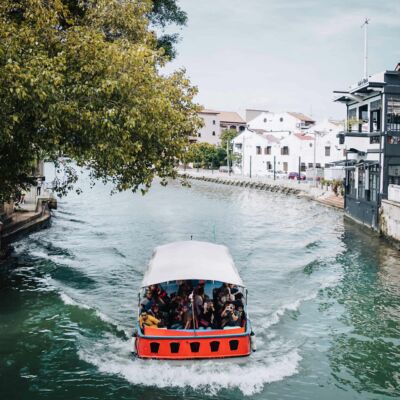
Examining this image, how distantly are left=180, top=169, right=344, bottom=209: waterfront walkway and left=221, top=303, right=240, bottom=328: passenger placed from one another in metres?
32.3

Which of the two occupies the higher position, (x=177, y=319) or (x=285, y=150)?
(x=285, y=150)

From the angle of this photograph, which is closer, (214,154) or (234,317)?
(234,317)

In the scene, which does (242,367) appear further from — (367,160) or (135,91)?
(367,160)

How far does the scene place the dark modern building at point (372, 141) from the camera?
122 ft

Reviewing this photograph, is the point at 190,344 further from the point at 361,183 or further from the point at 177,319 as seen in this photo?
the point at 361,183

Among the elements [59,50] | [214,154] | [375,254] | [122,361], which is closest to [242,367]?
[122,361]

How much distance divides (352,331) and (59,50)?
13.7 metres

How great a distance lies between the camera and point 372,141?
3981 centimetres

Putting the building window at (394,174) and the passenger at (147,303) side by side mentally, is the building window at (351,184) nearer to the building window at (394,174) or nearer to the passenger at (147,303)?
the building window at (394,174)

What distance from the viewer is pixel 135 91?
17.8 metres

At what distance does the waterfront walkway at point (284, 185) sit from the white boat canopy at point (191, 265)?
28.8 metres

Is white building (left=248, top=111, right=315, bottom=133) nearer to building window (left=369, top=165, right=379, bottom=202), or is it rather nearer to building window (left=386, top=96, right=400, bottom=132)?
building window (left=369, top=165, right=379, bottom=202)

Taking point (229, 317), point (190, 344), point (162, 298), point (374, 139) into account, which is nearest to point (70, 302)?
point (162, 298)

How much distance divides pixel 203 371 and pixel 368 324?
7739 mm
